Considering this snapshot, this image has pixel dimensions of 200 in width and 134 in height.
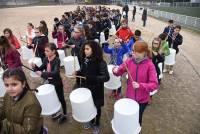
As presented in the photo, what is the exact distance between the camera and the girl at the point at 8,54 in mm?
5023

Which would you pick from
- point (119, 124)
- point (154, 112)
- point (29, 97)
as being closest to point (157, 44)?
point (154, 112)

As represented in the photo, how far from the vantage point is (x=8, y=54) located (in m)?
5.07

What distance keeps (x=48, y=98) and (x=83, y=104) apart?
0.72 m

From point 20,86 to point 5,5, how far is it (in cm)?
5843

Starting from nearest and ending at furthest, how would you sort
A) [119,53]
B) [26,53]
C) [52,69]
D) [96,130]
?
[52,69] → [96,130] → [119,53] → [26,53]

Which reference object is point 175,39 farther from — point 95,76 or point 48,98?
point 48,98

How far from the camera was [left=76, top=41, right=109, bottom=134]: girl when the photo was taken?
391 centimetres

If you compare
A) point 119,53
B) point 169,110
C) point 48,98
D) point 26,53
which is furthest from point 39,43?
point 169,110

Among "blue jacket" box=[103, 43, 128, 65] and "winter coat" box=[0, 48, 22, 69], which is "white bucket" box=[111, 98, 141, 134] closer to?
"blue jacket" box=[103, 43, 128, 65]

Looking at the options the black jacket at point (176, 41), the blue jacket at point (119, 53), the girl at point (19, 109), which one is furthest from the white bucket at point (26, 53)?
the girl at point (19, 109)

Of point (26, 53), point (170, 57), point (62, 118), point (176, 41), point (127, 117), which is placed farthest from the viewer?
point (26, 53)

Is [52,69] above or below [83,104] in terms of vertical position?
above

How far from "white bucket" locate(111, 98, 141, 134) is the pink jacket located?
0.48 ft

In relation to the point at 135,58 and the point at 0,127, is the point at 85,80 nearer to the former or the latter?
the point at 135,58
